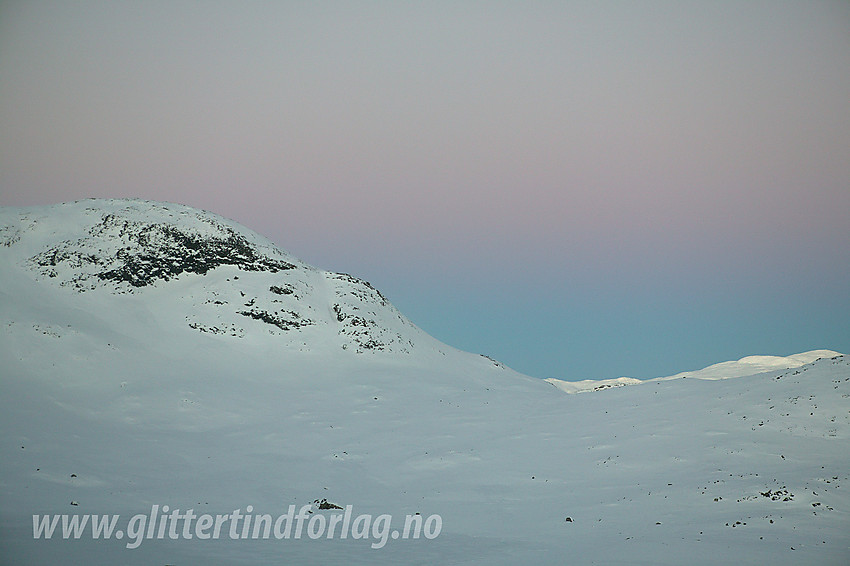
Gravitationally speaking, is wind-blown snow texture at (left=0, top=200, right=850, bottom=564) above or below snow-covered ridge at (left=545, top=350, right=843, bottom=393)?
below

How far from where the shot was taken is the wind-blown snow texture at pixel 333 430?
20.0m

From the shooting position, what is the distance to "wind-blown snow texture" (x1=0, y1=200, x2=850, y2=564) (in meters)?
20.0

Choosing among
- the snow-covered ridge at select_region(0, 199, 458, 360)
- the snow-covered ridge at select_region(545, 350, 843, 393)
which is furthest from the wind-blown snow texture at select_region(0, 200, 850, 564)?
the snow-covered ridge at select_region(545, 350, 843, 393)

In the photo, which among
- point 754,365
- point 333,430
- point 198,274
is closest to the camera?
point 333,430

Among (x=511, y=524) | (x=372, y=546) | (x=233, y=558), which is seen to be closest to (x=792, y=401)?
(x=511, y=524)

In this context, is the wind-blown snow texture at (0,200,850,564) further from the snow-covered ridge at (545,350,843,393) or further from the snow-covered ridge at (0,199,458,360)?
the snow-covered ridge at (545,350,843,393)

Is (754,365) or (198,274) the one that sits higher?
(754,365)

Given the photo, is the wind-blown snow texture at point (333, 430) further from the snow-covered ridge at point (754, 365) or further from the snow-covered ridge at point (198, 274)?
the snow-covered ridge at point (754, 365)

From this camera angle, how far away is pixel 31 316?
141 feet

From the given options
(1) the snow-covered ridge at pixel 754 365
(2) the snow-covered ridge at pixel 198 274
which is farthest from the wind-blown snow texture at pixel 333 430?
(1) the snow-covered ridge at pixel 754 365

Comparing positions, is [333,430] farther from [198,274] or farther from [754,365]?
[754,365]

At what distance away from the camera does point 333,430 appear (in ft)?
123

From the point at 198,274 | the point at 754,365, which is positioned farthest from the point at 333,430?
the point at 754,365

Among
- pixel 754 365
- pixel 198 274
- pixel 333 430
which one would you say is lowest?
pixel 333 430
